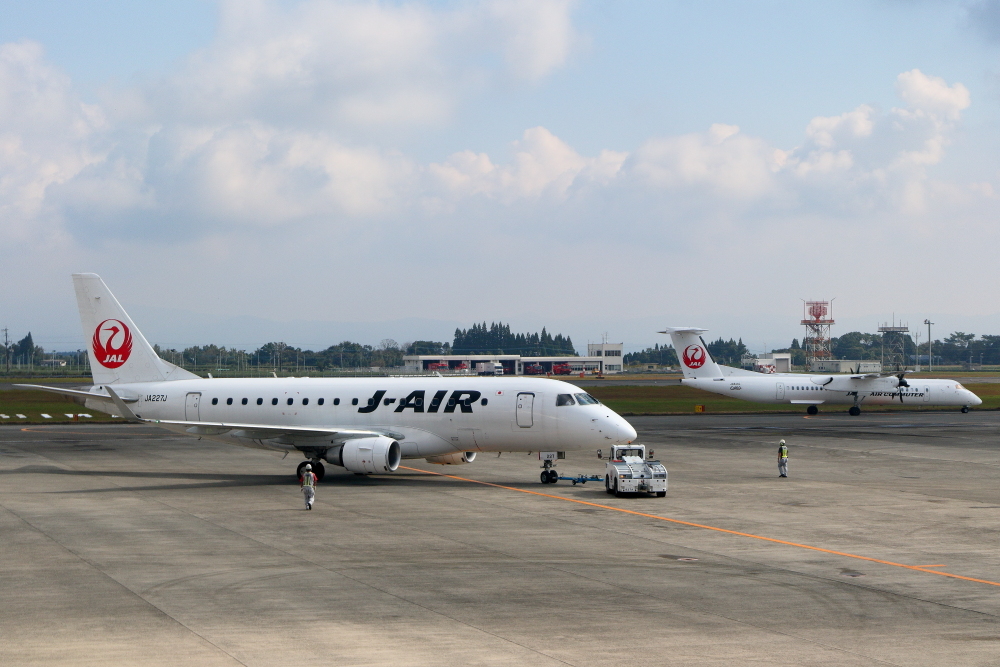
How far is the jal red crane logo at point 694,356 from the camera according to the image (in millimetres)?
96775

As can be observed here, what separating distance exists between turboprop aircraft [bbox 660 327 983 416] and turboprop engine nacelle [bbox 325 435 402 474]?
57227mm

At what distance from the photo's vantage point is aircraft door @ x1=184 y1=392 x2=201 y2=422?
47094mm

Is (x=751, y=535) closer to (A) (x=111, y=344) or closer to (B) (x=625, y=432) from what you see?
(B) (x=625, y=432)

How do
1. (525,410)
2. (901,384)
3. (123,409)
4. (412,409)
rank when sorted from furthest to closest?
1. (901,384)
2. (123,409)
3. (412,409)
4. (525,410)

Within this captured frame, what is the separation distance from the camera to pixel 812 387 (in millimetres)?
96438

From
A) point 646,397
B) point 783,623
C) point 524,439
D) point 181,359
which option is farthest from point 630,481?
point 181,359

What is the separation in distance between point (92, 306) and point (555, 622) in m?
37.2

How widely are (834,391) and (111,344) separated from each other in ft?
226

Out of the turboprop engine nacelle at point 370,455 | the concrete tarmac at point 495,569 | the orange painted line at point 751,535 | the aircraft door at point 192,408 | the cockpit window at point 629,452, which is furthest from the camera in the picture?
the aircraft door at point 192,408

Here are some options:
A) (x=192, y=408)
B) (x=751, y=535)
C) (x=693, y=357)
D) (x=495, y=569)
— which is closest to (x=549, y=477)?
(x=751, y=535)

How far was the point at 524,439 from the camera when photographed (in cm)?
4144

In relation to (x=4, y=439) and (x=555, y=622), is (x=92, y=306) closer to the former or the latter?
(x=4, y=439)

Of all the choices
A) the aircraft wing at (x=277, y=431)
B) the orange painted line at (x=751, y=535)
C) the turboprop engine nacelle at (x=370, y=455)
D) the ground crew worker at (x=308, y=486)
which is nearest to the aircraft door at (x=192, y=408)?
the aircraft wing at (x=277, y=431)

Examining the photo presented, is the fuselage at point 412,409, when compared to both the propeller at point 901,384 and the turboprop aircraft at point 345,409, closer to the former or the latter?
the turboprop aircraft at point 345,409
